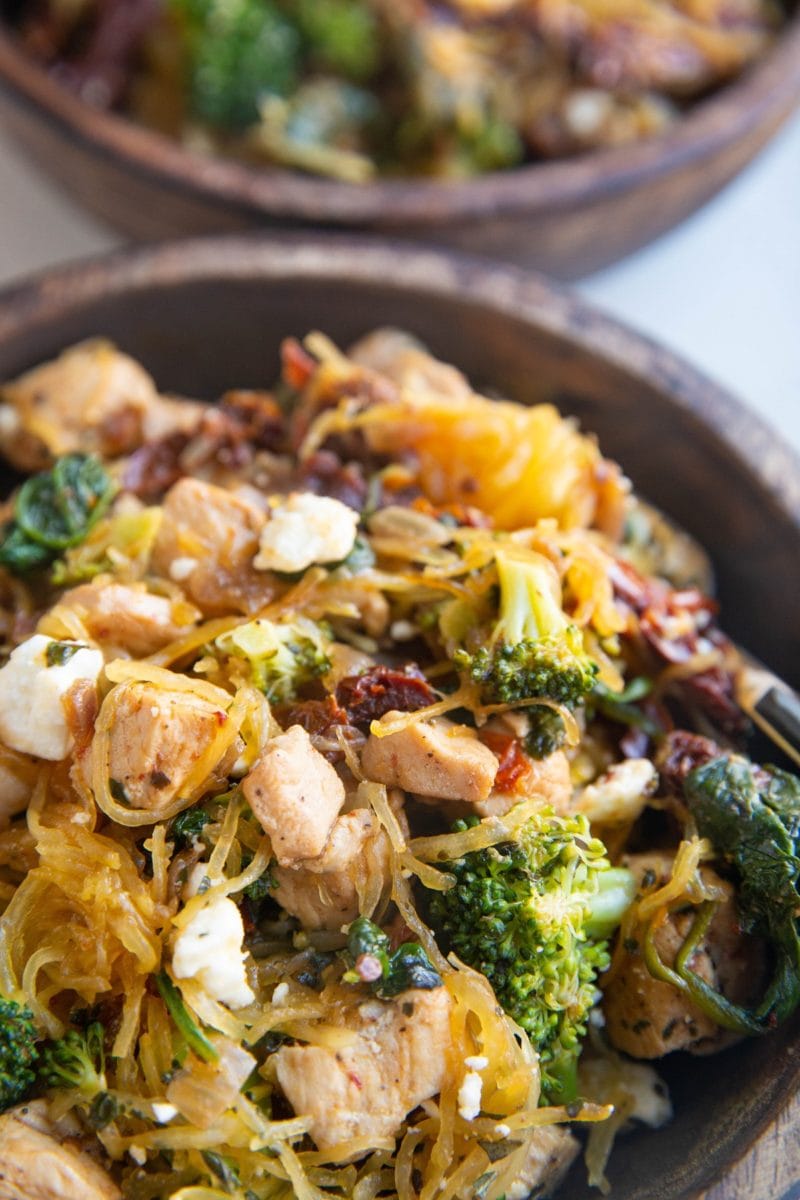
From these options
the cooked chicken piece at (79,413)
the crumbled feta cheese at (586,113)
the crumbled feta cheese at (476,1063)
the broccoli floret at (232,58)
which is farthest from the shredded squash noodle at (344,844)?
the broccoli floret at (232,58)

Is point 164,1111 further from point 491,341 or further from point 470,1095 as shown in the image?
point 491,341

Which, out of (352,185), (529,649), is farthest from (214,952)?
(352,185)

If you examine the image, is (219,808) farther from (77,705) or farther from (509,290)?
(509,290)

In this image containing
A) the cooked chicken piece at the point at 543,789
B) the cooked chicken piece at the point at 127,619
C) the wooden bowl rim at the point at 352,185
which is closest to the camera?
the cooked chicken piece at the point at 543,789

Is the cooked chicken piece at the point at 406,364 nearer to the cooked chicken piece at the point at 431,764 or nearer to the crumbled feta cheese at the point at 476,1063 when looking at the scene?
the cooked chicken piece at the point at 431,764

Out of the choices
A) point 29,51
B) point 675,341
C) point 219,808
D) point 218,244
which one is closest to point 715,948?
point 219,808
